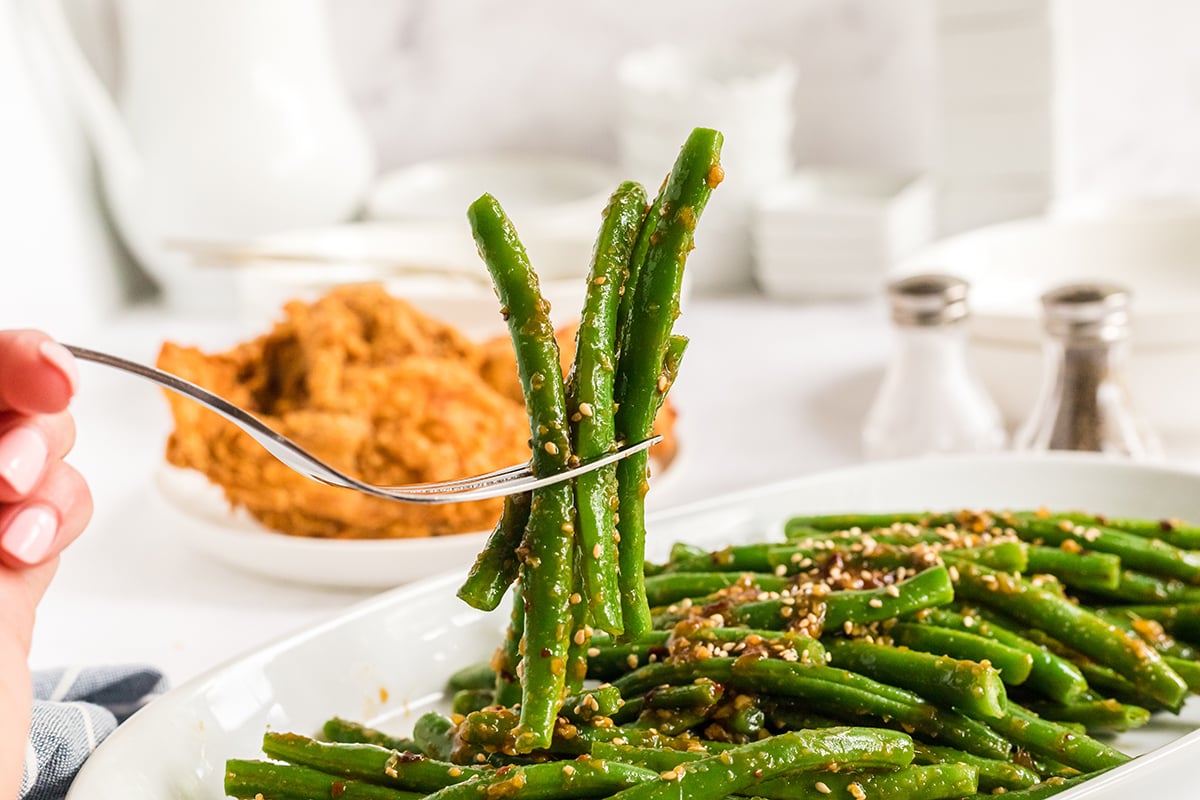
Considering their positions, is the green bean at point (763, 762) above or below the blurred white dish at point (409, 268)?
below

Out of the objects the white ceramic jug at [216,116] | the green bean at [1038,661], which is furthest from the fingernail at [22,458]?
the white ceramic jug at [216,116]

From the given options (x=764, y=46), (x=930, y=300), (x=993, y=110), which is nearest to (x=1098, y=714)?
(x=930, y=300)

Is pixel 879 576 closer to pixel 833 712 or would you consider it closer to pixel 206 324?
pixel 833 712

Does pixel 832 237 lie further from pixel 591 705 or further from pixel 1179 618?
pixel 591 705

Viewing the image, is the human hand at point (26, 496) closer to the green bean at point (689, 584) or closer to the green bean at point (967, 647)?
the green bean at point (689, 584)

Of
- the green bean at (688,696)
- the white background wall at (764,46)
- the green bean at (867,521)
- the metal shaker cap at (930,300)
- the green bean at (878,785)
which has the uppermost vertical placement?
the white background wall at (764,46)

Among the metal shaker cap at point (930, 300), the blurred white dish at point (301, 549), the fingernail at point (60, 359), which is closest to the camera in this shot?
the fingernail at point (60, 359)

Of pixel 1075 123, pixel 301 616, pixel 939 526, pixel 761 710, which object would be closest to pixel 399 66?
pixel 1075 123

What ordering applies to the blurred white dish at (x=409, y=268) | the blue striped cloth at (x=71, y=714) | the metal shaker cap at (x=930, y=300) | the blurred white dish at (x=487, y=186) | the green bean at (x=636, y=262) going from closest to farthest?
the green bean at (x=636, y=262) → the blue striped cloth at (x=71, y=714) → the metal shaker cap at (x=930, y=300) → the blurred white dish at (x=409, y=268) → the blurred white dish at (x=487, y=186)
